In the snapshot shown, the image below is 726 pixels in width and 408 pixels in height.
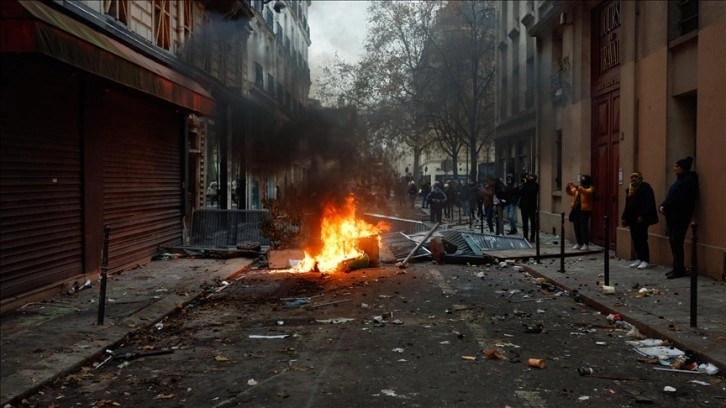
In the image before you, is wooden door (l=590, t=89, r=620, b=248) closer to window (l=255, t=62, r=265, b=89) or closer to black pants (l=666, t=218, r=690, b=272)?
black pants (l=666, t=218, r=690, b=272)

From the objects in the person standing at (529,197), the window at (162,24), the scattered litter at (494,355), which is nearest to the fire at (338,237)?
the person standing at (529,197)

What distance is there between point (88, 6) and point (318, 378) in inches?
339

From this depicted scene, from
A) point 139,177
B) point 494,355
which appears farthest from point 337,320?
point 139,177

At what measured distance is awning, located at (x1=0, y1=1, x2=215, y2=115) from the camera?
651 centimetres

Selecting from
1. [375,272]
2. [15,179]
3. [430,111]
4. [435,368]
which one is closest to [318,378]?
[435,368]

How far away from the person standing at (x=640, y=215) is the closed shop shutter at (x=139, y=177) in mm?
9258

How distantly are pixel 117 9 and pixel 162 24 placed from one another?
2.79 m

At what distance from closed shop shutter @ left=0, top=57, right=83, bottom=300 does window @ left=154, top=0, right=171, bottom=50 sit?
511 cm

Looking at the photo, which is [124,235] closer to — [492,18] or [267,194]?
[267,194]

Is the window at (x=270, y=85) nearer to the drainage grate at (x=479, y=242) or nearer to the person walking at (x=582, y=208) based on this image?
the drainage grate at (x=479, y=242)

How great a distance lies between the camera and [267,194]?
16.6 m

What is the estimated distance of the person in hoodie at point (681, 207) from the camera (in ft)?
31.9

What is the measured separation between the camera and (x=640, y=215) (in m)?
10.9

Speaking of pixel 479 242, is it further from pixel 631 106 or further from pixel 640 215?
pixel 631 106
